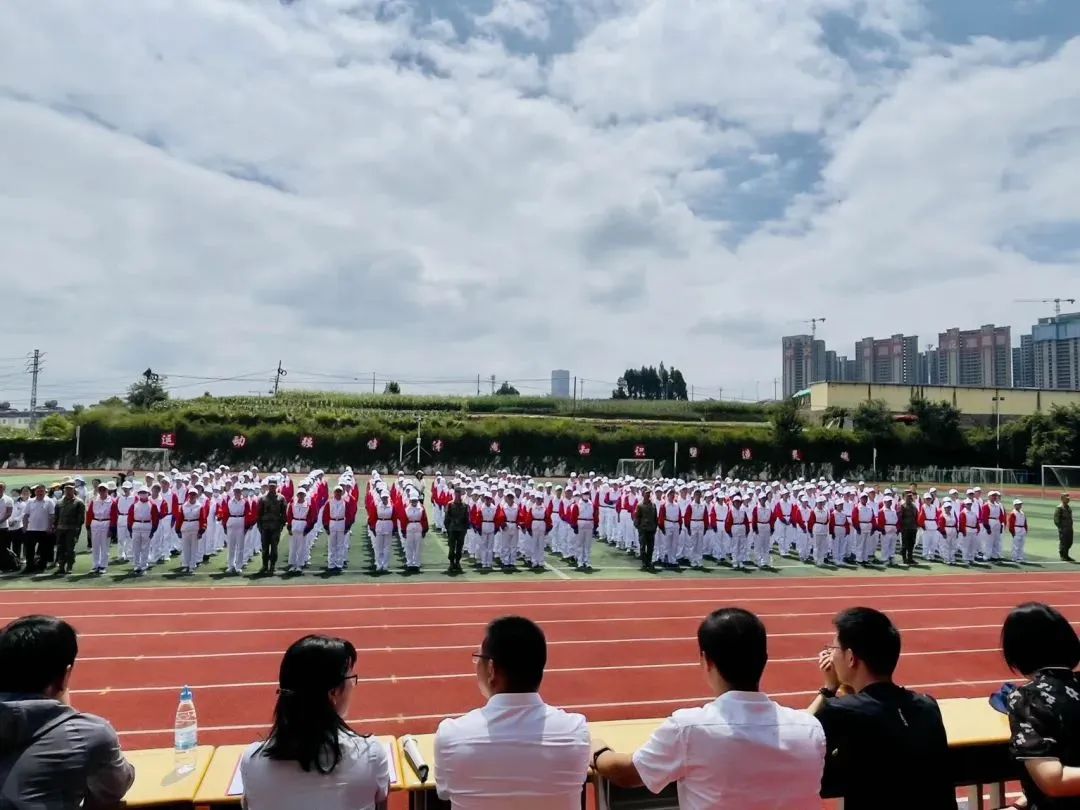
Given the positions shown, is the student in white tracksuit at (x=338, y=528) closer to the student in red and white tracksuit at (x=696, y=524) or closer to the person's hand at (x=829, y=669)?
the student in red and white tracksuit at (x=696, y=524)

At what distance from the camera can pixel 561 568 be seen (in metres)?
15.4

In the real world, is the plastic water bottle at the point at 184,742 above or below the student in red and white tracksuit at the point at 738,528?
above

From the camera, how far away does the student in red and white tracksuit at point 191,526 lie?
43.7 feet

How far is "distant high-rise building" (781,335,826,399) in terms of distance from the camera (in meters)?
123

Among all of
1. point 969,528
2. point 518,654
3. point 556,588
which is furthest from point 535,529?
point 518,654

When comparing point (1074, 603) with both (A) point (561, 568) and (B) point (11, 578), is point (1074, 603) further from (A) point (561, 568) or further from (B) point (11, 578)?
(B) point (11, 578)

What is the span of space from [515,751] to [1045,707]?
168 centimetres

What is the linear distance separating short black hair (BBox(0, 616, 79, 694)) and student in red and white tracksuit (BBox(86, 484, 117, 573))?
12340 mm

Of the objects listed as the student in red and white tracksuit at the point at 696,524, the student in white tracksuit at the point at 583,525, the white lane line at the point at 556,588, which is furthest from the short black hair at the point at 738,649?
the student in red and white tracksuit at the point at 696,524

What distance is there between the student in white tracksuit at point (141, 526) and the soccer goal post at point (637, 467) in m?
28.2

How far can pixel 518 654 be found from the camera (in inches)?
97.5

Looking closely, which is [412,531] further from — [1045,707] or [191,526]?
[1045,707]

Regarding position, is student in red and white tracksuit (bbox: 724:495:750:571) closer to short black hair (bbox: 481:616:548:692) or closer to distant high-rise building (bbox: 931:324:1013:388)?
short black hair (bbox: 481:616:548:692)

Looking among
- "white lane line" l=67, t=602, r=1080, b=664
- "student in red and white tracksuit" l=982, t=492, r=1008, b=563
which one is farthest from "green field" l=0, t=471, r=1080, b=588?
"white lane line" l=67, t=602, r=1080, b=664
